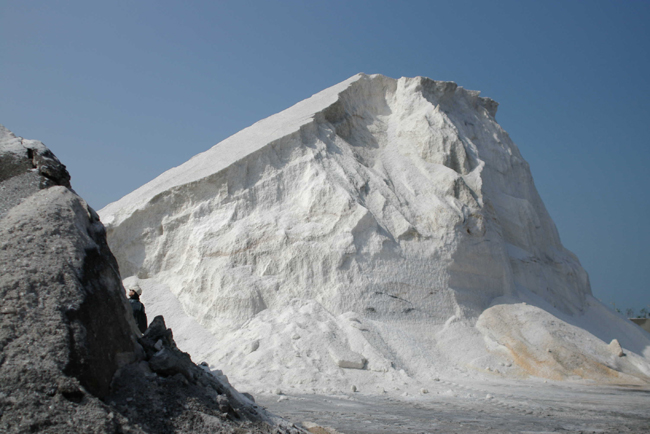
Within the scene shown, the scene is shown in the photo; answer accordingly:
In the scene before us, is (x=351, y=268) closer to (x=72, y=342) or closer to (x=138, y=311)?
(x=138, y=311)

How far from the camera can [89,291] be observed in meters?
3.37

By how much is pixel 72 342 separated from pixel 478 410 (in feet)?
16.7

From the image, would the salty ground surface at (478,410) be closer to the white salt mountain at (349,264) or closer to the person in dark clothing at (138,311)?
the white salt mountain at (349,264)

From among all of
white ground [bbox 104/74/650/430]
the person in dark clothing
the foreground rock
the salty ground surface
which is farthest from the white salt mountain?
the foreground rock

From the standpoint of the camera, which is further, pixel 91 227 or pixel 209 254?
pixel 209 254

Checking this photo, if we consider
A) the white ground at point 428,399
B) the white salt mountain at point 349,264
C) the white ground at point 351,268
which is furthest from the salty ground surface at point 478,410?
the white salt mountain at point 349,264

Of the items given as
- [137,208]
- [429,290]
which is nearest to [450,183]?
Answer: [429,290]

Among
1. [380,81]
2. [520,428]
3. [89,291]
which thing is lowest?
[520,428]

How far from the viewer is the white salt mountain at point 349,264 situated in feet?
31.0

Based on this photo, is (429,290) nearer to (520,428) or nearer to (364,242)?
(364,242)

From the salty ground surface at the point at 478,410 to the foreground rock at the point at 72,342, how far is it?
63.2 inches

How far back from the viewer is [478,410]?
20.9ft

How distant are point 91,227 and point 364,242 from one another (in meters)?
7.76

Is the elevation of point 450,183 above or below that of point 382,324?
above
